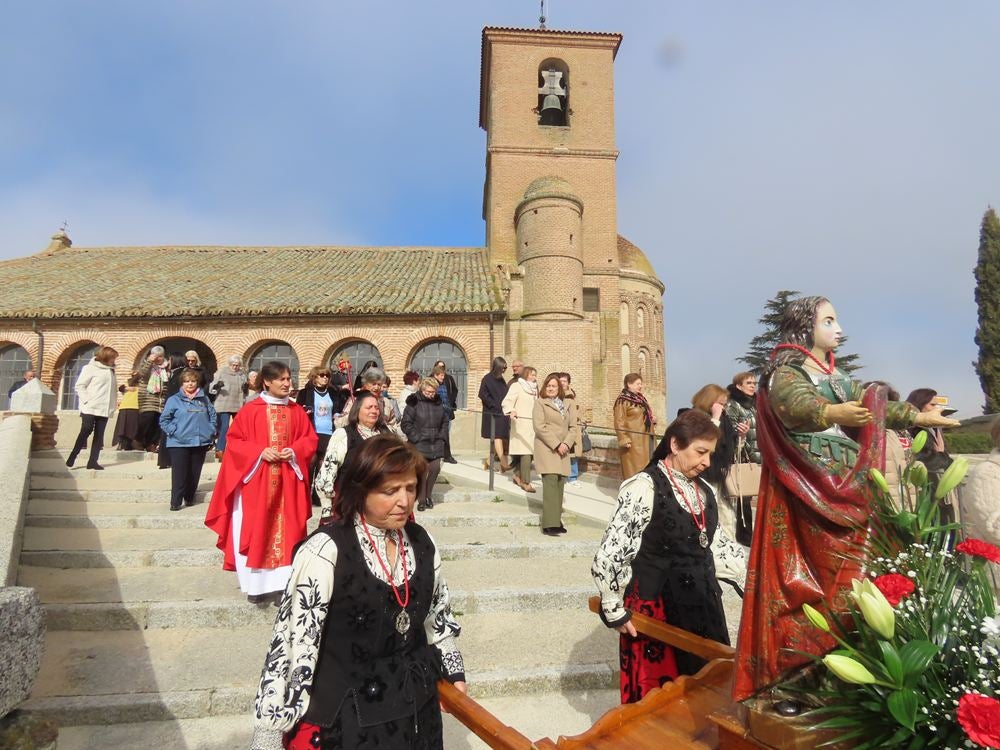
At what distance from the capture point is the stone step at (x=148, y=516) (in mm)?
6754

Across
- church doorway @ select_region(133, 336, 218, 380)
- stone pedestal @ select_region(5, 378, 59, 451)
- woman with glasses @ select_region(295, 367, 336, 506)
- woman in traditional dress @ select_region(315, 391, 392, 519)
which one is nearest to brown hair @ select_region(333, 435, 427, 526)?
woman in traditional dress @ select_region(315, 391, 392, 519)

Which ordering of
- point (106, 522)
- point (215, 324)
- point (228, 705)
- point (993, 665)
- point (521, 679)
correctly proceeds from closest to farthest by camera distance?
point (993, 665), point (228, 705), point (521, 679), point (106, 522), point (215, 324)

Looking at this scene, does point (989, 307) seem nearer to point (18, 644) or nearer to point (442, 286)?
point (442, 286)

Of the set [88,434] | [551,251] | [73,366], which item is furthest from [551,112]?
[88,434]

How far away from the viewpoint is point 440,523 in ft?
23.2

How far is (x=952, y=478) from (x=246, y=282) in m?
22.0

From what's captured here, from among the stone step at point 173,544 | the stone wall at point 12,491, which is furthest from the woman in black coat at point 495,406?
the stone wall at point 12,491

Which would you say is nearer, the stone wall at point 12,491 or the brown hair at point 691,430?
the brown hair at point 691,430

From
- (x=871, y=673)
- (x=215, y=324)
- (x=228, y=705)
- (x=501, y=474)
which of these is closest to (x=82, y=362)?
(x=215, y=324)

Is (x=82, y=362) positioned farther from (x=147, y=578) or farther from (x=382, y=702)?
(x=382, y=702)

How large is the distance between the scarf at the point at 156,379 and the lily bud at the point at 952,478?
11.9m

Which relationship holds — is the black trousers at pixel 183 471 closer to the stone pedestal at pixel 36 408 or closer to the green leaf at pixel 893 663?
the stone pedestal at pixel 36 408

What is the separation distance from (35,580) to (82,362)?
54.1 feet

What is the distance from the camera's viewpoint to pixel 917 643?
129 centimetres
